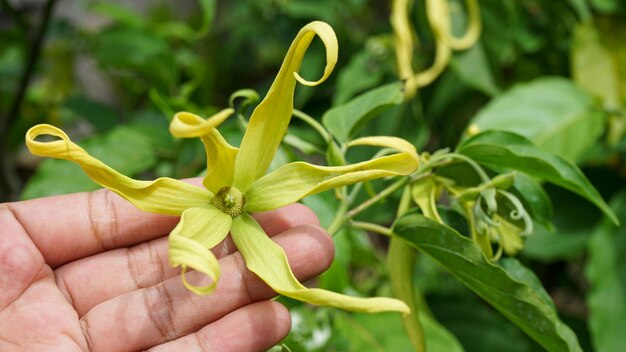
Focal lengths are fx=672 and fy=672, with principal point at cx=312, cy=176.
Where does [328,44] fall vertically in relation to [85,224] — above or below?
above

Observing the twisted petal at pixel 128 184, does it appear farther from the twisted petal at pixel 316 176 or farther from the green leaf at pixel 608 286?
the green leaf at pixel 608 286

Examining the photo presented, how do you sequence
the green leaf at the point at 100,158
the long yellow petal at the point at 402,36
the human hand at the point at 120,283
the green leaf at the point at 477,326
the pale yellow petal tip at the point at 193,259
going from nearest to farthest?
the pale yellow petal tip at the point at 193,259
the human hand at the point at 120,283
the green leaf at the point at 100,158
the long yellow petal at the point at 402,36
the green leaf at the point at 477,326

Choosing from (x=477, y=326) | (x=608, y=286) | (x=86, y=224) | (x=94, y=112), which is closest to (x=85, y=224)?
(x=86, y=224)

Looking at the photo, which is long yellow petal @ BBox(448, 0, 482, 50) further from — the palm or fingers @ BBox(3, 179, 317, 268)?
the palm

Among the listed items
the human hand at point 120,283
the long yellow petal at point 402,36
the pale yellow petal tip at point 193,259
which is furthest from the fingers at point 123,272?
the long yellow petal at point 402,36

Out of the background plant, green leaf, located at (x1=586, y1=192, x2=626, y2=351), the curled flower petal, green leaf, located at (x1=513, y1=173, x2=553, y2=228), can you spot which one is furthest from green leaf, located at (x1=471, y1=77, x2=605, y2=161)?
the curled flower petal

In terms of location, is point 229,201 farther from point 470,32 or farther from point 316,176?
point 470,32
